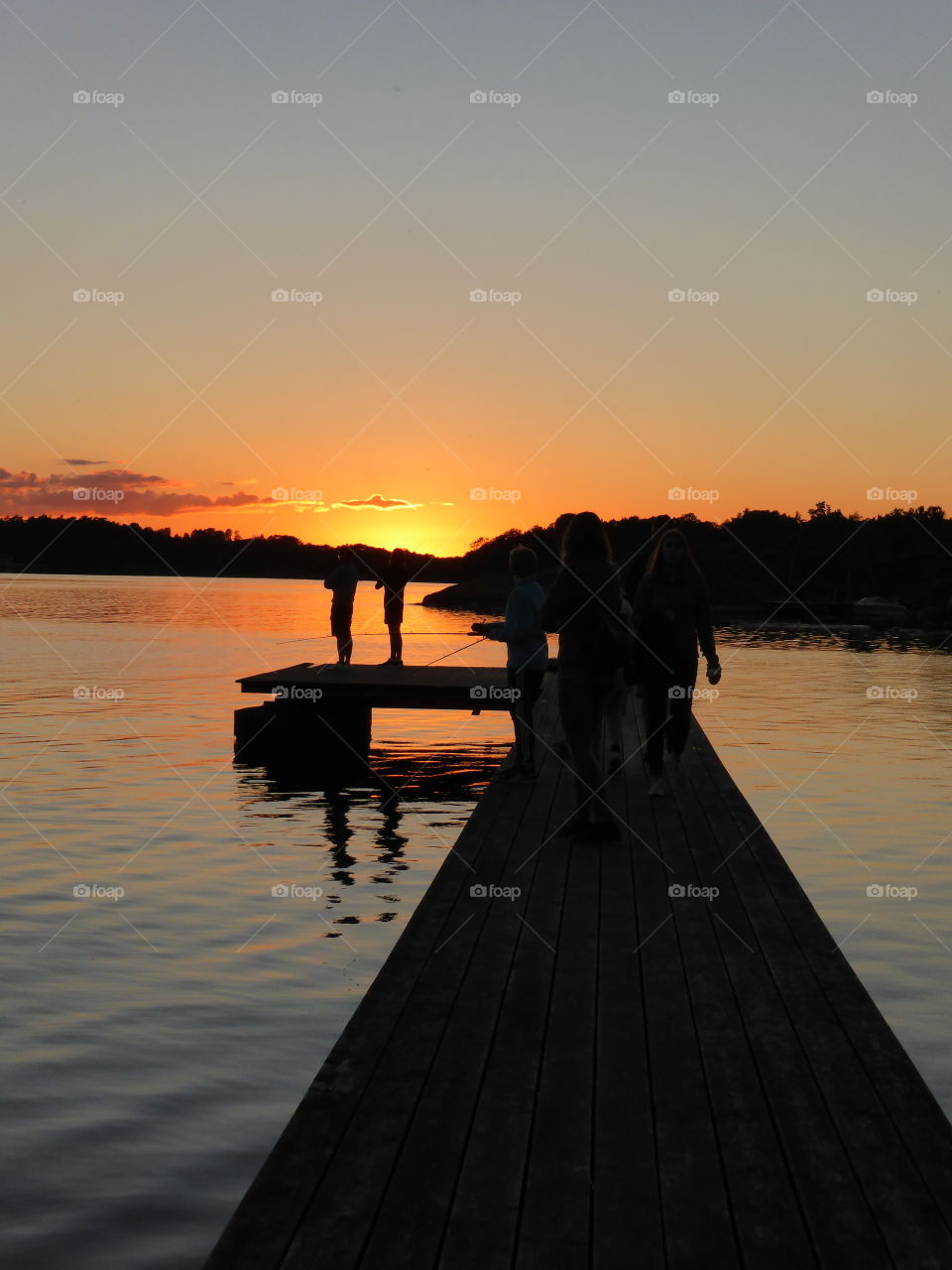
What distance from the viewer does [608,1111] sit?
410 cm

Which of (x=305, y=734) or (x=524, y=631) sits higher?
(x=524, y=631)

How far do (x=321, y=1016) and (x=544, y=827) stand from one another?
7.31 feet

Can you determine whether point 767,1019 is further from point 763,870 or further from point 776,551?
point 776,551

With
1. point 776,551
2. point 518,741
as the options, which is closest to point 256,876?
point 518,741

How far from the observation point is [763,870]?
758 cm

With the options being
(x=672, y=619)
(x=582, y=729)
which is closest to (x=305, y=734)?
(x=672, y=619)
